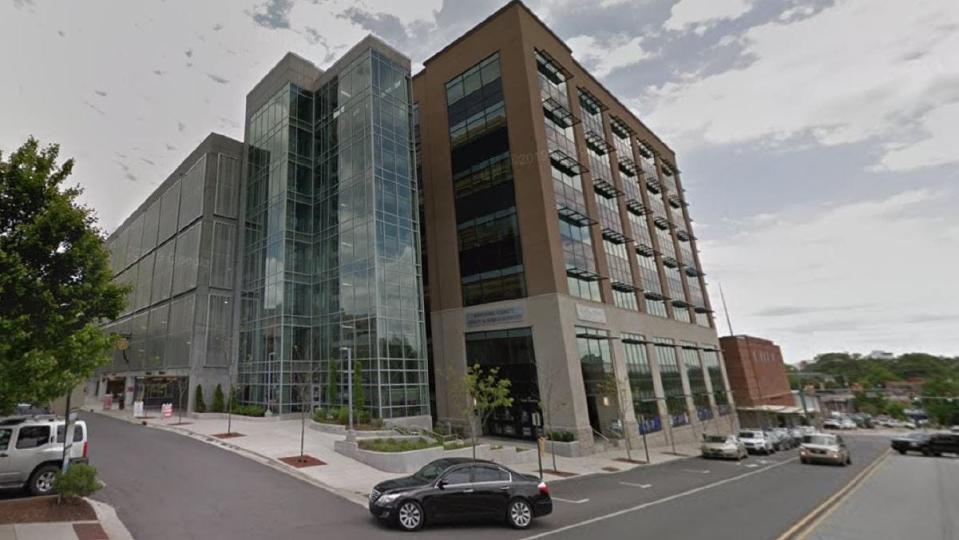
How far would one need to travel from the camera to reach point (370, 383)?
29391mm

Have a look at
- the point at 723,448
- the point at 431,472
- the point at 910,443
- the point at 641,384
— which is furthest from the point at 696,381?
the point at 431,472

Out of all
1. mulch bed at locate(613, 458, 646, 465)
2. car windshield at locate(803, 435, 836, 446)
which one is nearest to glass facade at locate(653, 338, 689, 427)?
car windshield at locate(803, 435, 836, 446)

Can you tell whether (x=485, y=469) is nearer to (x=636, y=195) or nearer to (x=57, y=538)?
(x=57, y=538)

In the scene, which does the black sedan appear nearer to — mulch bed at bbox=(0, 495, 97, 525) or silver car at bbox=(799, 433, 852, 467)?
mulch bed at bbox=(0, 495, 97, 525)

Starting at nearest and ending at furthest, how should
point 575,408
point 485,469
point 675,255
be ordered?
point 485,469
point 575,408
point 675,255

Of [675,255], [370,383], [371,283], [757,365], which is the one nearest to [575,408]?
[370,383]

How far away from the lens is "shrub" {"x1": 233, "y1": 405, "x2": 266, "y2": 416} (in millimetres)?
33531

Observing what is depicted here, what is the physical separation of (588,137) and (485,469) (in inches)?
1369

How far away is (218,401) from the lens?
123ft

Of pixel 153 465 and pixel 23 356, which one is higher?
pixel 23 356

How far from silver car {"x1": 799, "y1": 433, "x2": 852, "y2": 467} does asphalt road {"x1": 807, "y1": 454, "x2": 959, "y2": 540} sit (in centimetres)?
616

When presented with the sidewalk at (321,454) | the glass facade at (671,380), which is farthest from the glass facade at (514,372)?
the glass facade at (671,380)

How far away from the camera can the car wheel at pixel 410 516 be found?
10.9 m

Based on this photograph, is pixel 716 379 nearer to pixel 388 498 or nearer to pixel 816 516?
pixel 816 516
